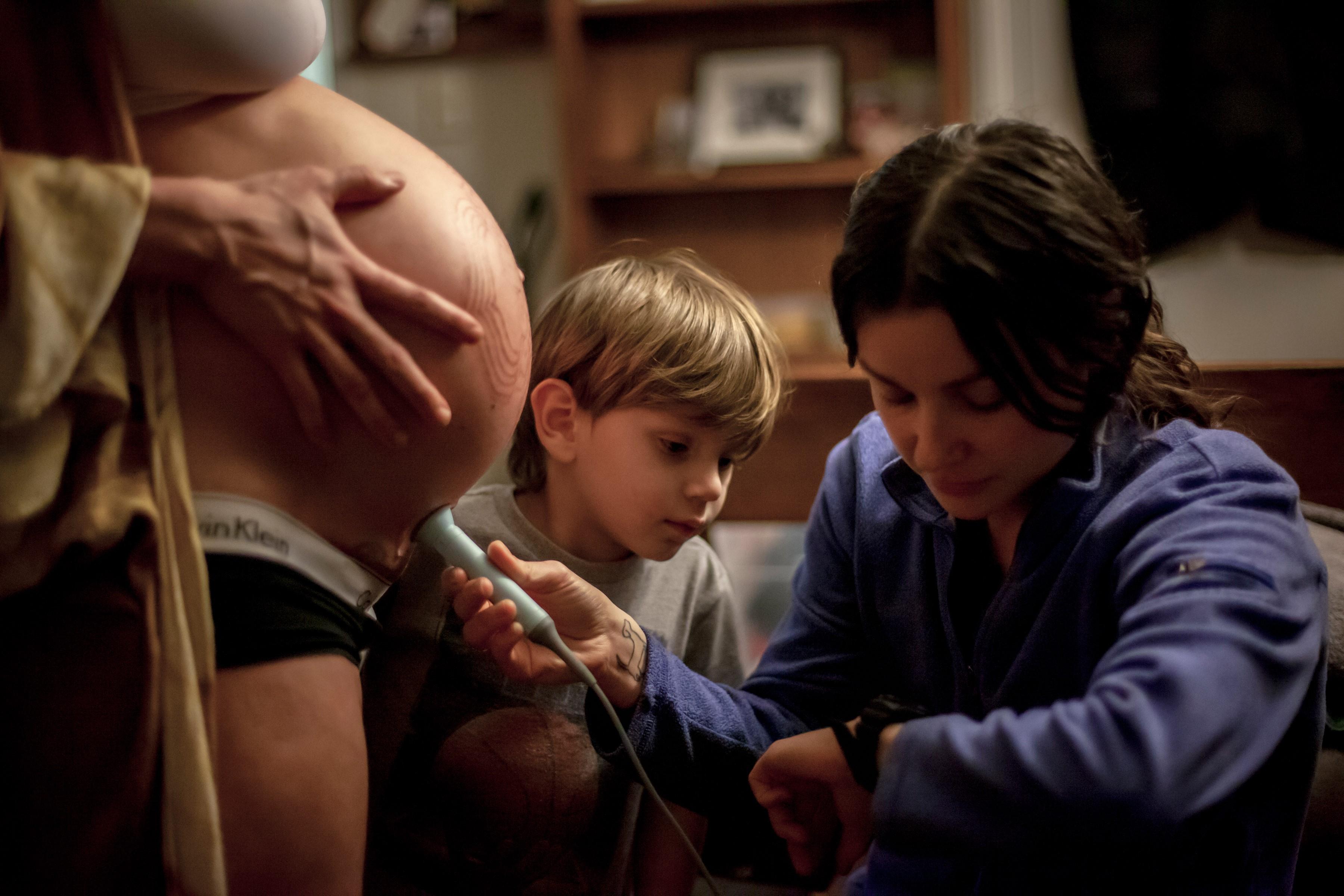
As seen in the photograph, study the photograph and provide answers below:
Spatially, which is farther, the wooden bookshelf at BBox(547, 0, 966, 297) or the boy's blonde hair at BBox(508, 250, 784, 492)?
the wooden bookshelf at BBox(547, 0, 966, 297)

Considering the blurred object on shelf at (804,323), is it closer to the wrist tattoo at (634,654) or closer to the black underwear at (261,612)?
the wrist tattoo at (634,654)

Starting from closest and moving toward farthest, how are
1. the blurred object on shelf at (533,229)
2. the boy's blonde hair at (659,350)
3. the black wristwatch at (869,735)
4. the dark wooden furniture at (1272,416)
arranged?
the black wristwatch at (869,735) < the boy's blonde hair at (659,350) < the dark wooden furniture at (1272,416) < the blurred object on shelf at (533,229)

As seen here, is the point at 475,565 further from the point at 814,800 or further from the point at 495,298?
the point at 814,800

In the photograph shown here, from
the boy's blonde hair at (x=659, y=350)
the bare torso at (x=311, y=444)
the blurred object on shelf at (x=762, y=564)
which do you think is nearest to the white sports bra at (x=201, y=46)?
the bare torso at (x=311, y=444)

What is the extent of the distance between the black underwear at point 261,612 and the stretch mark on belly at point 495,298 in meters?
0.18

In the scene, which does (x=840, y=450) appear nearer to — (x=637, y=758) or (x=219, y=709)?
(x=637, y=758)

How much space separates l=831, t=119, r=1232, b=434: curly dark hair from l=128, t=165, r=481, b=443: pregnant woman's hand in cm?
31

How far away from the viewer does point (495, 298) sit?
69 centimetres

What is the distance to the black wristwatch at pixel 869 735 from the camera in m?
0.70

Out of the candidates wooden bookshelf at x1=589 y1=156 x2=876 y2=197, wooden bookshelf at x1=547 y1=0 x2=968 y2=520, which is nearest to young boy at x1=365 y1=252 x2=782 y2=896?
wooden bookshelf at x1=547 y1=0 x2=968 y2=520

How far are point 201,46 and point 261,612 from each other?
0.34 m

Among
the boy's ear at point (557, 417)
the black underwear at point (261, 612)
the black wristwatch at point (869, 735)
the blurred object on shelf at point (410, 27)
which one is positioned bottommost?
the black wristwatch at point (869, 735)

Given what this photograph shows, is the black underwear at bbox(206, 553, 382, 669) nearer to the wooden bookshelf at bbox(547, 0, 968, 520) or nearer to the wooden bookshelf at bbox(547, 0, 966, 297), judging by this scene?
the wooden bookshelf at bbox(547, 0, 968, 520)

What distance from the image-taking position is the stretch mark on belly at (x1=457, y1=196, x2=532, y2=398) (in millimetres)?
682
